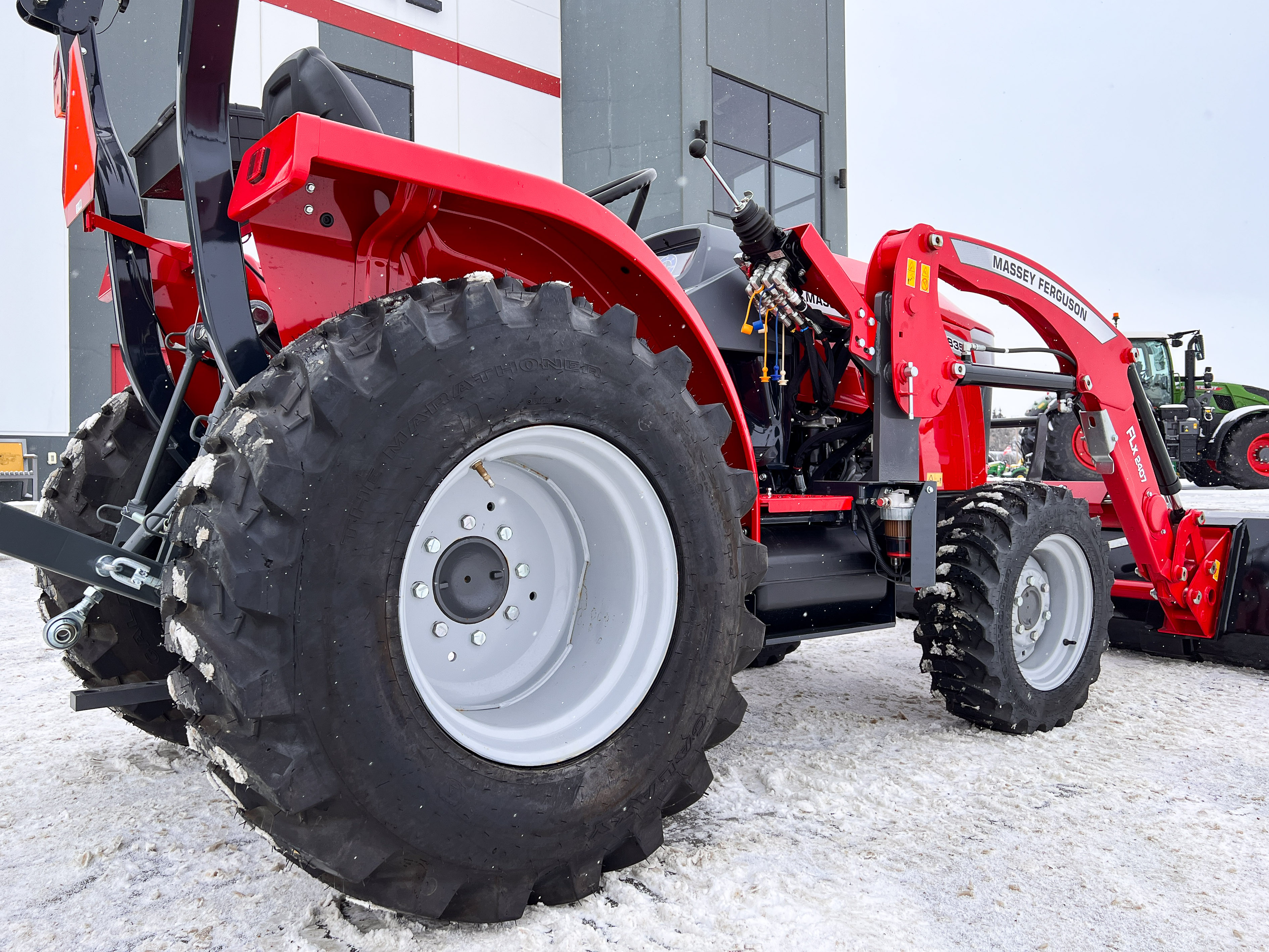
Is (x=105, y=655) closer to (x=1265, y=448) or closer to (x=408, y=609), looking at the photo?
(x=408, y=609)

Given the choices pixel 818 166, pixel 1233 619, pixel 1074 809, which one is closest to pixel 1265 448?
pixel 818 166

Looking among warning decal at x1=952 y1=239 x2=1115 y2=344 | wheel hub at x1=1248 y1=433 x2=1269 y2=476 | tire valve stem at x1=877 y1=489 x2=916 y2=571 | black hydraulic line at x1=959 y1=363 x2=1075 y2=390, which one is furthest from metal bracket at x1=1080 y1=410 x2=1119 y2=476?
wheel hub at x1=1248 y1=433 x2=1269 y2=476

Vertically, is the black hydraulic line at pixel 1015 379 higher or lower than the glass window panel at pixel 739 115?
lower

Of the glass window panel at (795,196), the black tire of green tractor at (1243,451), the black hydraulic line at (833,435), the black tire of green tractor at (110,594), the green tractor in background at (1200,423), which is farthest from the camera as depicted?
the black tire of green tractor at (1243,451)

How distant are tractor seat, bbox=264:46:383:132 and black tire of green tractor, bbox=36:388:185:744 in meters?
0.95

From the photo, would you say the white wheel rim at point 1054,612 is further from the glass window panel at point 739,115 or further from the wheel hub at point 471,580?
the glass window panel at point 739,115

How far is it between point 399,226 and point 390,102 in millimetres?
8393

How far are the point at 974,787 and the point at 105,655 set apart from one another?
232cm

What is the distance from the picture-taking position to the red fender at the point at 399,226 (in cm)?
142

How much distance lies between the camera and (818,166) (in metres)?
11.8

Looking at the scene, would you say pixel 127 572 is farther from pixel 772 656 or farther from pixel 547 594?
pixel 772 656

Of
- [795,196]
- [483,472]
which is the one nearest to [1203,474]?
[795,196]

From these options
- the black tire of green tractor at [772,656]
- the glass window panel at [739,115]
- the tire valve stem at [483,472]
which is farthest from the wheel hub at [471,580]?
the glass window panel at [739,115]

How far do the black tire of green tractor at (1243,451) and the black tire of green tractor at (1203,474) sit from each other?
0.21 metres
